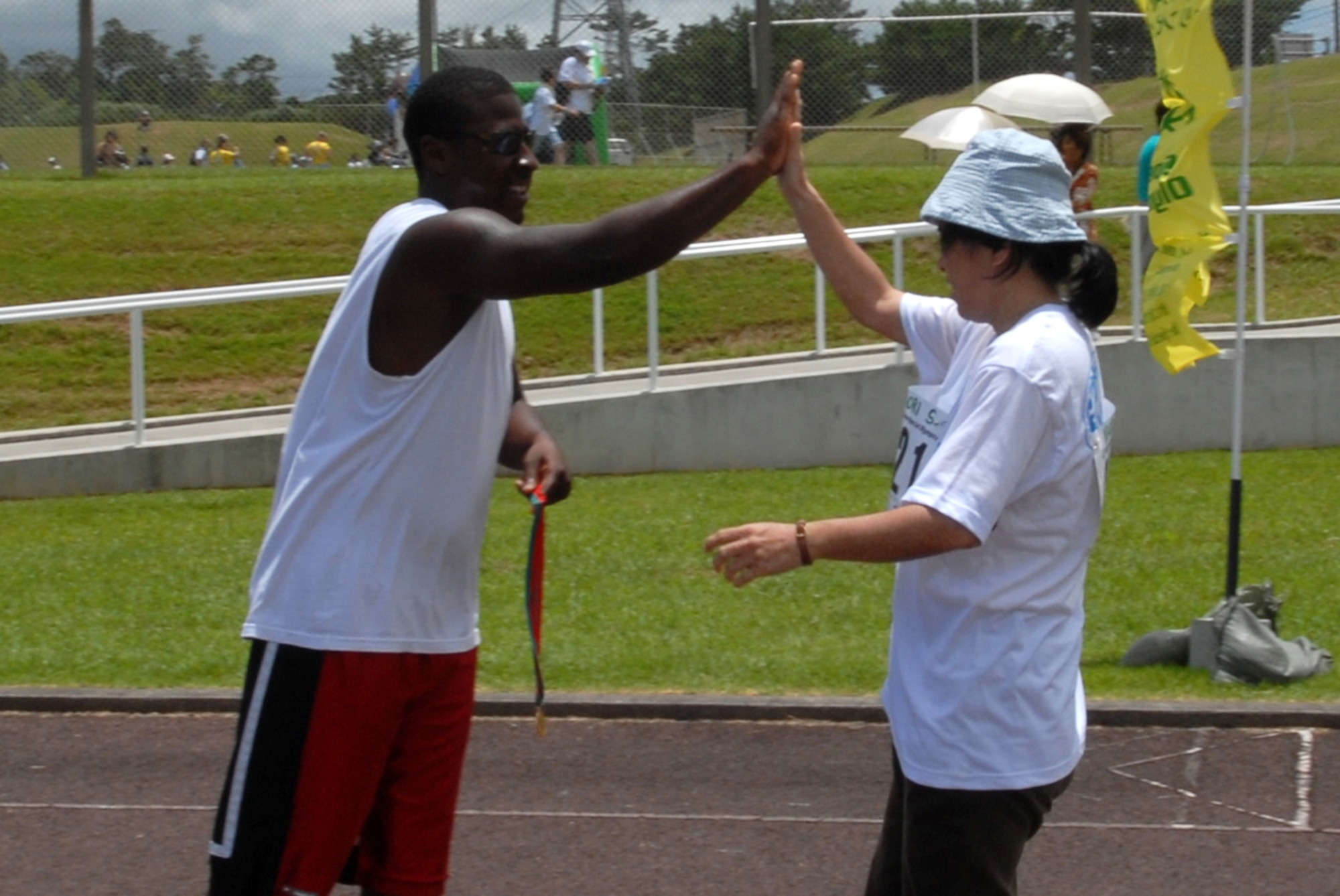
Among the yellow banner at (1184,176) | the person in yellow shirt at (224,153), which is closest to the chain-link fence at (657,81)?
the person in yellow shirt at (224,153)

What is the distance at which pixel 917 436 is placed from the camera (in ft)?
10.4

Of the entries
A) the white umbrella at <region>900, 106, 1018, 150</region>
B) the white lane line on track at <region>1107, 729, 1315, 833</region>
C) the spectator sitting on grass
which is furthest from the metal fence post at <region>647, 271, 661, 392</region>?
the spectator sitting on grass

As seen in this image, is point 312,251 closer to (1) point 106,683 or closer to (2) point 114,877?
(1) point 106,683

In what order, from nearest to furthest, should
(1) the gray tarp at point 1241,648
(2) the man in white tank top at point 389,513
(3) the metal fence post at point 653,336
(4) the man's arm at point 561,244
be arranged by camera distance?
(4) the man's arm at point 561,244 < (2) the man in white tank top at point 389,513 < (1) the gray tarp at point 1241,648 < (3) the metal fence post at point 653,336

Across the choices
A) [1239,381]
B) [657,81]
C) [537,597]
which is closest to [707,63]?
[657,81]

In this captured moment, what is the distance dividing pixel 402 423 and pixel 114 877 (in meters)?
2.49

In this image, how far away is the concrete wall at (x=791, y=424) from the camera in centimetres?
1130

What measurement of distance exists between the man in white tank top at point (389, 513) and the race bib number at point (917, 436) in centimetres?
50

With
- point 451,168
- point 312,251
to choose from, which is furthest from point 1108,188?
Answer: point 451,168

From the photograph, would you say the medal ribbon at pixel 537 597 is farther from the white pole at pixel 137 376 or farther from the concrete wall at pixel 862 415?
the white pole at pixel 137 376

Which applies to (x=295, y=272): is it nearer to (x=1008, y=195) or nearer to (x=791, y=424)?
(x=791, y=424)

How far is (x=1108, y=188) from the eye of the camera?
1702 cm

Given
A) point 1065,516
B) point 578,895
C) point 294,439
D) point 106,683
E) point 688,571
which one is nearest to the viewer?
point 1065,516

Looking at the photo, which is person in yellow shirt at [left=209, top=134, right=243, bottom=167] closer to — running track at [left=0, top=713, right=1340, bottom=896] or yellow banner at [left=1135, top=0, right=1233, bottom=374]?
running track at [left=0, top=713, right=1340, bottom=896]
